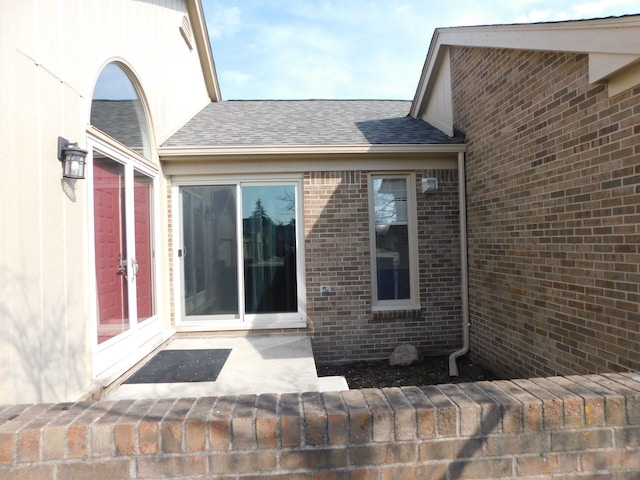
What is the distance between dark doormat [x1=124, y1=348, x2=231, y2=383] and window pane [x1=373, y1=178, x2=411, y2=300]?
248 cm

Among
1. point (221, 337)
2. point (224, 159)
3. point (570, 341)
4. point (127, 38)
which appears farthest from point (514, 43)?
point (221, 337)

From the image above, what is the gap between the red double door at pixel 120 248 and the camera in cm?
356

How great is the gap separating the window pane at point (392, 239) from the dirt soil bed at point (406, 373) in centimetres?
100

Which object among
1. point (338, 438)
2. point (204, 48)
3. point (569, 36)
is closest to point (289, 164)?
point (569, 36)

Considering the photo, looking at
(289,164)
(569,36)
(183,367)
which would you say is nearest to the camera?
(569,36)

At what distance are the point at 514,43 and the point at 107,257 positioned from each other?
4.88 meters

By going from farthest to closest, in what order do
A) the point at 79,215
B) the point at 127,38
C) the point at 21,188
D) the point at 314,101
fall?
1. the point at 314,101
2. the point at 127,38
3. the point at 79,215
4. the point at 21,188

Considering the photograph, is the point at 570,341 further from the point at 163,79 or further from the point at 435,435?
the point at 163,79

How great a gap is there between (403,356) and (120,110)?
464 cm

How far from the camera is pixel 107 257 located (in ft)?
12.1

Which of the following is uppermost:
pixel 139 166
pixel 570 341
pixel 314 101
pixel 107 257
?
pixel 314 101

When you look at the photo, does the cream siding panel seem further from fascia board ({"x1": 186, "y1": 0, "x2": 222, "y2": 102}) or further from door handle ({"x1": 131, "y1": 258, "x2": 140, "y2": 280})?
fascia board ({"x1": 186, "y1": 0, "x2": 222, "y2": 102})

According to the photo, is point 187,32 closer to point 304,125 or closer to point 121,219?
point 304,125

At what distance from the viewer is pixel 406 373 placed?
4992 millimetres
